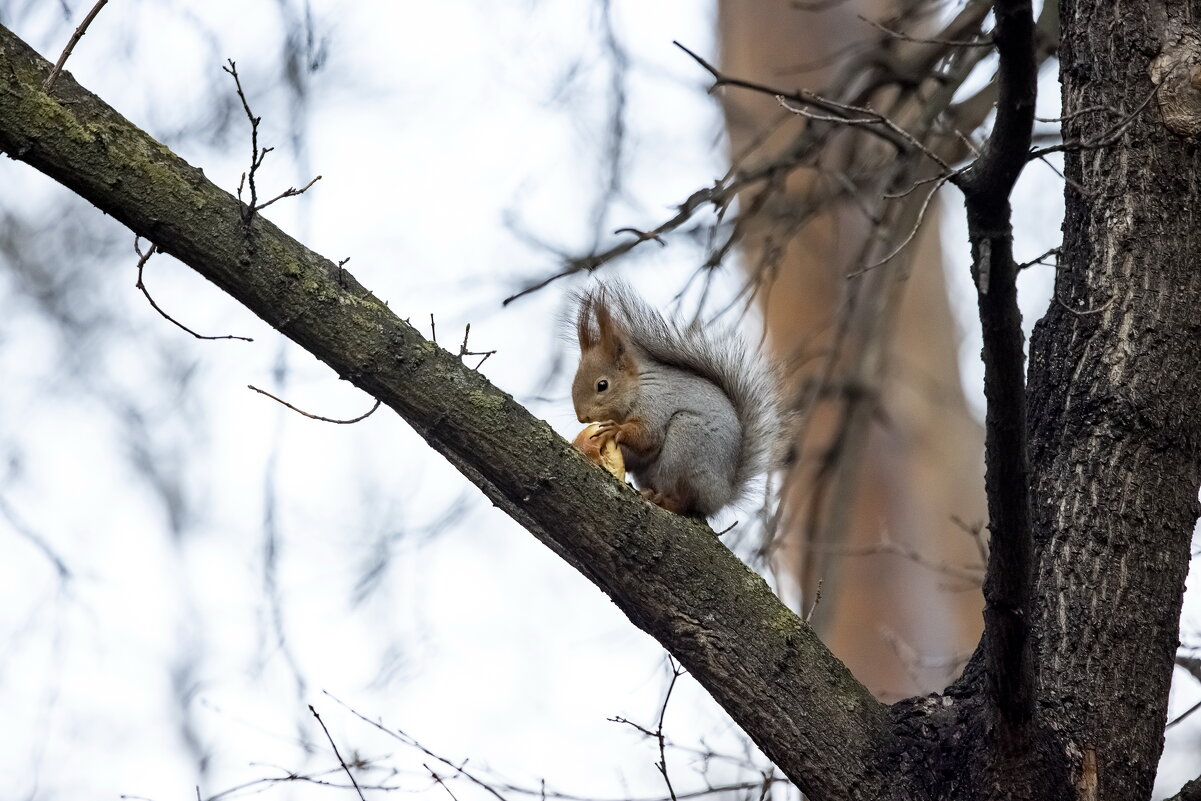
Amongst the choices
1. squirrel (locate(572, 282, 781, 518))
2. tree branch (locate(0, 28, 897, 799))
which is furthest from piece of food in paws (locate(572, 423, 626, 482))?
tree branch (locate(0, 28, 897, 799))

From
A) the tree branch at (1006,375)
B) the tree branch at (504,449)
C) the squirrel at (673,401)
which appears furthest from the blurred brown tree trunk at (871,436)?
the tree branch at (1006,375)

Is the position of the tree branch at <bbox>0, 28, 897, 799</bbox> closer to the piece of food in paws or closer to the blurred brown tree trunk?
the piece of food in paws

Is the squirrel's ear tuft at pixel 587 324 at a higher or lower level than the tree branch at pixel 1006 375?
higher

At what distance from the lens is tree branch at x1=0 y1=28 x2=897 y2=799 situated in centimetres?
154

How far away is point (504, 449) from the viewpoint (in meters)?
1.62

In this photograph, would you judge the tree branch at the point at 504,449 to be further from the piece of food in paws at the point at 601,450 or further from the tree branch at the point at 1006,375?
the piece of food in paws at the point at 601,450

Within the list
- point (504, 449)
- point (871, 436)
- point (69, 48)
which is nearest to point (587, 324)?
point (504, 449)

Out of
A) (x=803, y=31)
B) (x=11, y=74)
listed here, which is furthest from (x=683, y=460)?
(x=803, y=31)

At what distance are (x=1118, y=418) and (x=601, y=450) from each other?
0.93 metres

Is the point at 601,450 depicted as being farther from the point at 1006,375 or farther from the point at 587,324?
the point at 1006,375

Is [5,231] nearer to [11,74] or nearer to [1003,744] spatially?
[11,74]

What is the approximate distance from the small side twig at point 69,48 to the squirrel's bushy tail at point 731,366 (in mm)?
1366

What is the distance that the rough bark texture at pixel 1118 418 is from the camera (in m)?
1.72

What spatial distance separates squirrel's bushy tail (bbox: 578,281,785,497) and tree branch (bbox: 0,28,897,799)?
0.72 meters
